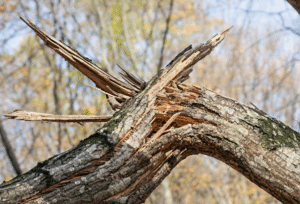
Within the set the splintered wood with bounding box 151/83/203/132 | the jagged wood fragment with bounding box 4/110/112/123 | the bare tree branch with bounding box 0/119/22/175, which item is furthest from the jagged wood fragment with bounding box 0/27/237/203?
the bare tree branch with bounding box 0/119/22/175

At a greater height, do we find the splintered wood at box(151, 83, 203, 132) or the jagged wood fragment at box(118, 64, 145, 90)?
the jagged wood fragment at box(118, 64, 145, 90)

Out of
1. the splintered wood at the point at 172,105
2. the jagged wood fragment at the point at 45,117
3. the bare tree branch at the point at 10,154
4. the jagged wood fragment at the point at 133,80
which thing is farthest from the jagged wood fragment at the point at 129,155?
the bare tree branch at the point at 10,154

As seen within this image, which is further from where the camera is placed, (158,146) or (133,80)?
(133,80)

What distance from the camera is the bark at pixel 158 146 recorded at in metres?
1.62

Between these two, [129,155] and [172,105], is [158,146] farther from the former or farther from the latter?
[172,105]

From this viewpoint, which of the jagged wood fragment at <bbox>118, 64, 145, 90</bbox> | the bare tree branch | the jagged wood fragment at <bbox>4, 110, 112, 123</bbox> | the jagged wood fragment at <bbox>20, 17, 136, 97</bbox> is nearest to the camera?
Answer: the jagged wood fragment at <bbox>4, 110, 112, 123</bbox>

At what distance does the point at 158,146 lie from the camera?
1918 millimetres

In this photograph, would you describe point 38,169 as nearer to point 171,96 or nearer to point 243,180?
point 171,96

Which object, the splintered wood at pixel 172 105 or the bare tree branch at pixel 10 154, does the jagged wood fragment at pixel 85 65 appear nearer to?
the splintered wood at pixel 172 105

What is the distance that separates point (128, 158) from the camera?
180 cm

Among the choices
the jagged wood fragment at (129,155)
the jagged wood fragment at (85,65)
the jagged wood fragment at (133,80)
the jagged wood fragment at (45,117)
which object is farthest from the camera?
the jagged wood fragment at (133,80)

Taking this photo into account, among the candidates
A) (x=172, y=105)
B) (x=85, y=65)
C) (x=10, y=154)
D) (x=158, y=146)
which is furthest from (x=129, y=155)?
(x=10, y=154)

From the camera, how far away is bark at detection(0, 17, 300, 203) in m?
1.62

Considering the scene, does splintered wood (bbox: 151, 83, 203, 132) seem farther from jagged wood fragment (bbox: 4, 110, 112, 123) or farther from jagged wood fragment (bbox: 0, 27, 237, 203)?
jagged wood fragment (bbox: 4, 110, 112, 123)
